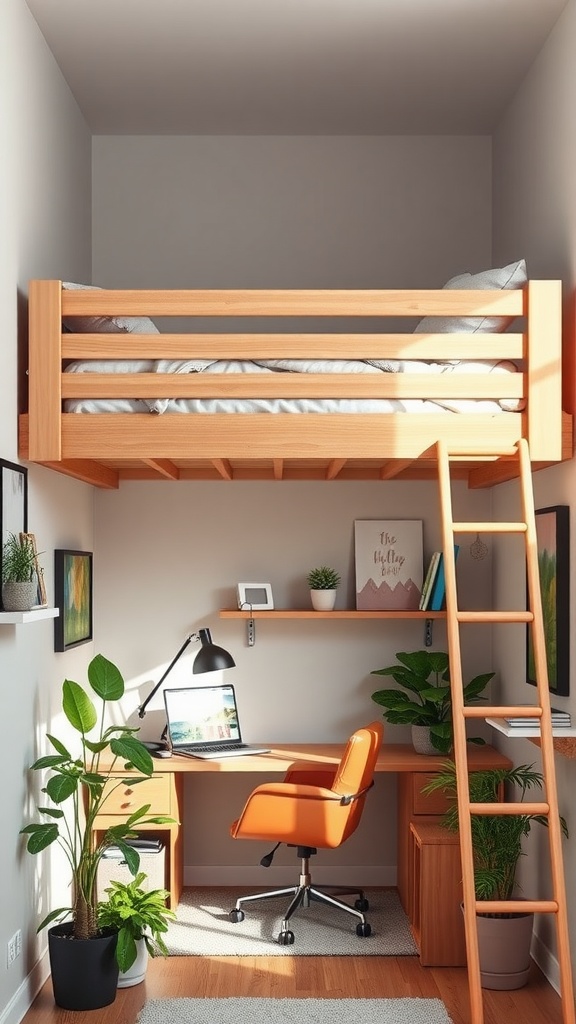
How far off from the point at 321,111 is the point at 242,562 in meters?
2.08

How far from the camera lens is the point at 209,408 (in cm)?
349

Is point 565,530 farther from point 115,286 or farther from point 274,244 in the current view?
point 115,286

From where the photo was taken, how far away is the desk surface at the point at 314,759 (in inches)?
171

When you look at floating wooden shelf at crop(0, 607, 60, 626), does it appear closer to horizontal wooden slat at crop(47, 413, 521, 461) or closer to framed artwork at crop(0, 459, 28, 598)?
framed artwork at crop(0, 459, 28, 598)

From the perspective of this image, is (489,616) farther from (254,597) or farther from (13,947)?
(13,947)

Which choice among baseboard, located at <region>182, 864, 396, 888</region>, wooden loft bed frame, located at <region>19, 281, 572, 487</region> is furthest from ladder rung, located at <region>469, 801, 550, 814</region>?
baseboard, located at <region>182, 864, 396, 888</region>

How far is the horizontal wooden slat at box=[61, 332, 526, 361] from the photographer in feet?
11.4

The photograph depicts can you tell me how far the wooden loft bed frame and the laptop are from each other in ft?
5.35

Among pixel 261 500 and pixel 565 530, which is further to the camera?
pixel 261 500

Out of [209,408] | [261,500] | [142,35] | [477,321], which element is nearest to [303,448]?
[209,408]

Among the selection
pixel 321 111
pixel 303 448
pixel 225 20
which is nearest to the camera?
pixel 303 448

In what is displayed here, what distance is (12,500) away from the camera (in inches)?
133

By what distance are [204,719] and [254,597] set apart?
23.5 inches

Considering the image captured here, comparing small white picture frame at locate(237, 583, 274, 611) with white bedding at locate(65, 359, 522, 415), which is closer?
white bedding at locate(65, 359, 522, 415)
